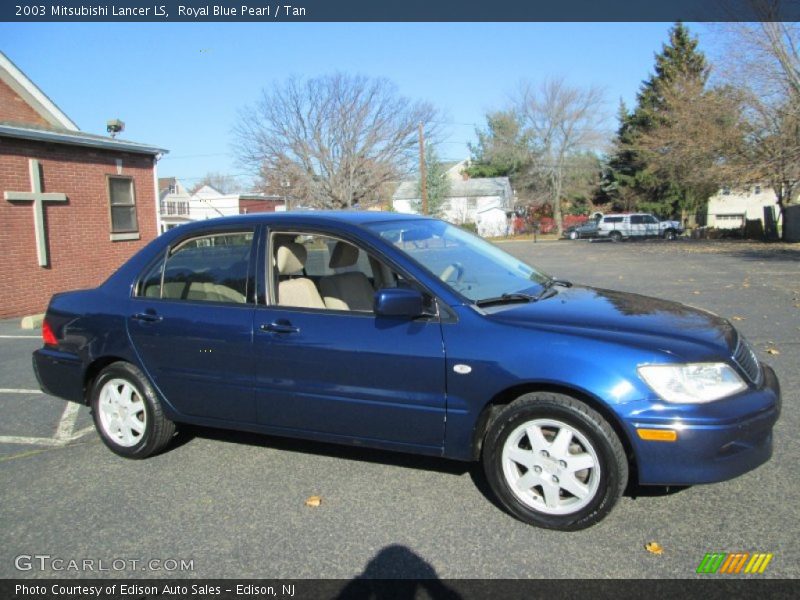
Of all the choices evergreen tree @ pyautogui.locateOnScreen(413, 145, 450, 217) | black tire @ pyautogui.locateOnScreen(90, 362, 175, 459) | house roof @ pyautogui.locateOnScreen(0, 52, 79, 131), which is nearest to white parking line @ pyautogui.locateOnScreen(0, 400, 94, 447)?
black tire @ pyautogui.locateOnScreen(90, 362, 175, 459)

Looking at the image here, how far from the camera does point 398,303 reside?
341 cm

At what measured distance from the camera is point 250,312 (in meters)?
3.99

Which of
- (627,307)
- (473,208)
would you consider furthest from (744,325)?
(473,208)

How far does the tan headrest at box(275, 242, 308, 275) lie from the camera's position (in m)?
4.16

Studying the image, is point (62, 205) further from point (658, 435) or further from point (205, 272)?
point (658, 435)

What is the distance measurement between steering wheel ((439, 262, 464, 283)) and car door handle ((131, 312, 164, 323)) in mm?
1918

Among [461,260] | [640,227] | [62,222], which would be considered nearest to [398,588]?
[461,260]

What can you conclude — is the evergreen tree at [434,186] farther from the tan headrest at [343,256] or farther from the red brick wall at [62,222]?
the tan headrest at [343,256]

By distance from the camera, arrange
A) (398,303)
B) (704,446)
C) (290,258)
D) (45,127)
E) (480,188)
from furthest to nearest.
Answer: (480,188) < (45,127) < (290,258) < (398,303) < (704,446)

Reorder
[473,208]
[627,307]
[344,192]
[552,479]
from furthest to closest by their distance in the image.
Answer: [473,208]
[344,192]
[627,307]
[552,479]

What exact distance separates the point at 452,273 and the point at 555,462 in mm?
1251

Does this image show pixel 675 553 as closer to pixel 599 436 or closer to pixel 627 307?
pixel 599 436

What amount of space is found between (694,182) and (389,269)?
32.9 m

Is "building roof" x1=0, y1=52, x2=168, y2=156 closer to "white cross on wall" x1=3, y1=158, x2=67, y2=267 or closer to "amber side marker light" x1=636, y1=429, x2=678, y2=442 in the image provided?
"white cross on wall" x1=3, y1=158, x2=67, y2=267
